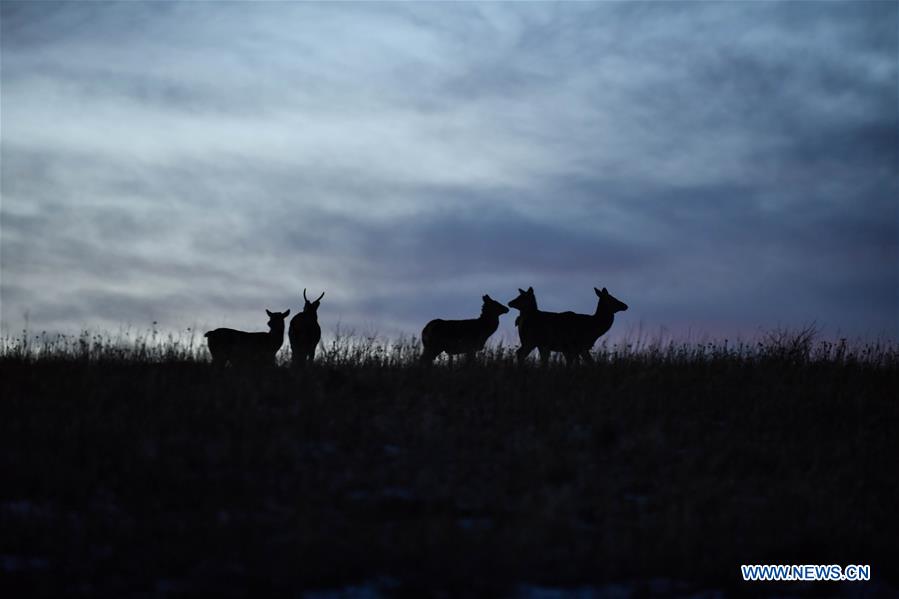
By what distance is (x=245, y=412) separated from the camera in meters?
13.2

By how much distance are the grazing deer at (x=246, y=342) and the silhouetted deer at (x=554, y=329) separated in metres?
5.68

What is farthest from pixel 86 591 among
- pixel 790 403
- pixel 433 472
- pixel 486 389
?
pixel 790 403

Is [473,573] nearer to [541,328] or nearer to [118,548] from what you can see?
[118,548]

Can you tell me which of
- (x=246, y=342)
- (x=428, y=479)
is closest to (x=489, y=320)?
(x=246, y=342)

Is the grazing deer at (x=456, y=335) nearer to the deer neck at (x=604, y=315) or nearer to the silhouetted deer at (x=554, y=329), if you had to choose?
the silhouetted deer at (x=554, y=329)

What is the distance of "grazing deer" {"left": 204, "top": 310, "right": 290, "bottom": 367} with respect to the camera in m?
22.7

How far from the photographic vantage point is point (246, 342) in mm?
23156

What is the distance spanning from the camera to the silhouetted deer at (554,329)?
23.6 meters

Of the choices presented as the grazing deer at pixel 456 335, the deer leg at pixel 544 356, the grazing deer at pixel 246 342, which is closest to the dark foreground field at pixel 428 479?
the deer leg at pixel 544 356

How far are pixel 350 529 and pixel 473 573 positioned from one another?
1.46 metres

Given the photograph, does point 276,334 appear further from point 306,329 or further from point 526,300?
point 526,300

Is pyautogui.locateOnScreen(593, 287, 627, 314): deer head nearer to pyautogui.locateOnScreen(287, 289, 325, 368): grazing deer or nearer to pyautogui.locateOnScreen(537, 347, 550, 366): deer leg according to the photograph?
pyautogui.locateOnScreen(537, 347, 550, 366): deer leg

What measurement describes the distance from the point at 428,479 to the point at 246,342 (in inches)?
501

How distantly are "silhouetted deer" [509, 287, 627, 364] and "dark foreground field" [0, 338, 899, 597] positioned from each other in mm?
6372
